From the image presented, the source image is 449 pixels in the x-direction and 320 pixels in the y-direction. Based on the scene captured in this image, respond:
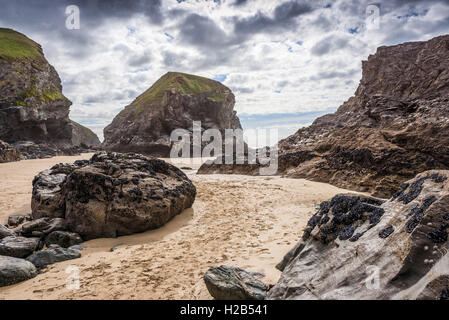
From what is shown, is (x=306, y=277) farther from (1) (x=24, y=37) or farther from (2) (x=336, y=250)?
(1) (x=24, y=37)

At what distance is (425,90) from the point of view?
18.6 meters

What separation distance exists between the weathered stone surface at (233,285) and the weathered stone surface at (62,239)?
5311 mm

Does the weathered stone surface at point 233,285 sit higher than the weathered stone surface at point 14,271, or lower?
higher

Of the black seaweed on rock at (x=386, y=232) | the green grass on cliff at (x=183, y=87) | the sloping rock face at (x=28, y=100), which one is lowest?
the black seaweed on rock at (x=386, y=232)

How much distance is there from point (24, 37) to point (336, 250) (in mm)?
69584

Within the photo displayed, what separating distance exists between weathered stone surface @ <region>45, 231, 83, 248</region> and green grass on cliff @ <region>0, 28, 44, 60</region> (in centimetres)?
4417

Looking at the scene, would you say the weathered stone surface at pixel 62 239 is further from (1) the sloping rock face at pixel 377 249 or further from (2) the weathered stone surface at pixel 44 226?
(1) the sloping rock face at pixel 377 249

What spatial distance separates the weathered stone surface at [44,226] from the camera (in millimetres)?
7653

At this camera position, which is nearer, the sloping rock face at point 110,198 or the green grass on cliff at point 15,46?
Answer: the sloping rock face at point 110,198

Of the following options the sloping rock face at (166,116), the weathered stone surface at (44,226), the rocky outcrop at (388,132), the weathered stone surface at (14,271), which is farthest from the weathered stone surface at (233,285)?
the sloping rock face at (166,116)

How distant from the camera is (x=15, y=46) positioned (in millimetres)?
43156

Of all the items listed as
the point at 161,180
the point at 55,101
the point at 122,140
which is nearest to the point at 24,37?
the point at 55,101

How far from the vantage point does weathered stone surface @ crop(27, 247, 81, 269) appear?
20.0 ft

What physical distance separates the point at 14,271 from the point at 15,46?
54906 millimetres
